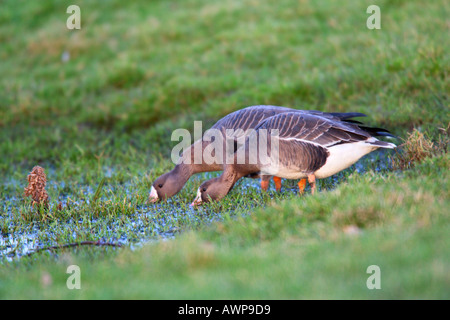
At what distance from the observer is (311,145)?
6047mm

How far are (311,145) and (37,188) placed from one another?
132 inches

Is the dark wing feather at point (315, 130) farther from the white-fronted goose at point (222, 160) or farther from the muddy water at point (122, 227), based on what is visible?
the muddy water at point (122, 227)

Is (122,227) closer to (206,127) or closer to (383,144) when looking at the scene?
(383,144)

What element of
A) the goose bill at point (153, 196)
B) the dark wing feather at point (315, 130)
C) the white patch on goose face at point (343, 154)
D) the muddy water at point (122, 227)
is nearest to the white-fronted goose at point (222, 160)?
the goose bill at point (153, 196)

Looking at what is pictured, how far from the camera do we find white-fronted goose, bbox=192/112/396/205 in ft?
19.7

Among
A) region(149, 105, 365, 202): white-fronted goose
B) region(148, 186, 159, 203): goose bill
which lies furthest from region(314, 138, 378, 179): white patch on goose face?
region(148, 186, 159, 203): goose bill

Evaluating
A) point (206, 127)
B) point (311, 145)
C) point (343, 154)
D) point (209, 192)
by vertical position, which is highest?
point (206, 127)

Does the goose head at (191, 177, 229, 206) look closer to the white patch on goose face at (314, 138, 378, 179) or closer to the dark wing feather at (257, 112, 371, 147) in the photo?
the dark wing feather at (257, 112, 371, 147)

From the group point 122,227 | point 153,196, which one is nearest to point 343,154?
point 153,196

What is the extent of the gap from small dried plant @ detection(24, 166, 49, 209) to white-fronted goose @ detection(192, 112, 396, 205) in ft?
8.25

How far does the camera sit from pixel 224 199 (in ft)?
21.2
